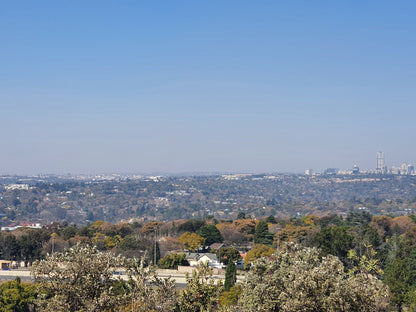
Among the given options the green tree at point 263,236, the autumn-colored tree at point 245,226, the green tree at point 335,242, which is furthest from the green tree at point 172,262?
the autumn-colored tree at point 245,226

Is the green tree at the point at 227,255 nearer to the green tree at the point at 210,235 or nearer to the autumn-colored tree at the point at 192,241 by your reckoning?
the autumn-colored tree at the point at 192,241

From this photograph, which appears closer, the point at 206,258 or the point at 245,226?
the point at 206,258

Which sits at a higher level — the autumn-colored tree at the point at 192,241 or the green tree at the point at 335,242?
the green tree at the point at 335,242

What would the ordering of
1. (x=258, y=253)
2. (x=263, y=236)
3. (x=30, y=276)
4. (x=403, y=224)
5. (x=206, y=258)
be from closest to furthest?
(x=30, y=276) < (x=258, y=253) < (x=206, y=258) < (x=263, y=236) < (x=403, y=224)

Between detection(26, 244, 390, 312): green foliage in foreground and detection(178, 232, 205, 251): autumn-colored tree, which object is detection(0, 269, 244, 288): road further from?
detection(26, 244, 390, 312): green foliage in foreground

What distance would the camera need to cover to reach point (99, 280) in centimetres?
1323

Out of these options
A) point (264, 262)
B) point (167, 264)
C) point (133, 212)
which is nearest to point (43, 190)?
point (133, 212)

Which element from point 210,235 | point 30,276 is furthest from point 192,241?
point 30,276

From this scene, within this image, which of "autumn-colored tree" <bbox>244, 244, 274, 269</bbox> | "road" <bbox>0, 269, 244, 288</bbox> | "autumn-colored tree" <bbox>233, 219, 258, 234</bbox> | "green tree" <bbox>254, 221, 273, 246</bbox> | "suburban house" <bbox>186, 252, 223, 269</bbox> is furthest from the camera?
"autumn-colored tree" <bbox>233, 219, 258, 234</bbox>

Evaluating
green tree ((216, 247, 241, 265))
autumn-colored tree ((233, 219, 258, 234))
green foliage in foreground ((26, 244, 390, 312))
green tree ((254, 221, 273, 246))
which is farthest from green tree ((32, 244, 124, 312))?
autumn-colored tree ((233, 219, 258, 234))

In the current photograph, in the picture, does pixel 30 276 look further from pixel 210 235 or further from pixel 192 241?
pixel 210 235

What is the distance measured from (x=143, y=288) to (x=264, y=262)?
12.7 ft

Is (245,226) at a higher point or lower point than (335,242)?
lower

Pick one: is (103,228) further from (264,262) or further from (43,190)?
(43,190)
